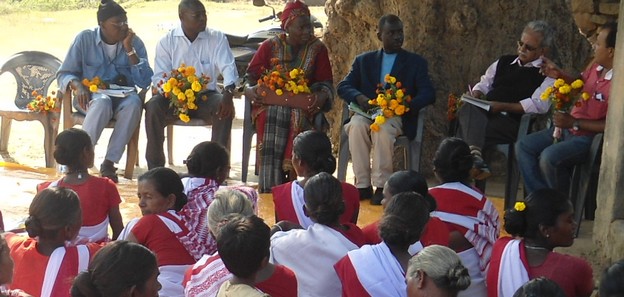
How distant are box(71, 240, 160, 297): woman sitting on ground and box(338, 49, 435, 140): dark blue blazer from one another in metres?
4.39

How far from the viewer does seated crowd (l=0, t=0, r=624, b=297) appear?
13.3 ft

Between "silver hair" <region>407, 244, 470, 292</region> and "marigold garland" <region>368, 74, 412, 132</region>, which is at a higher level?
"marigold garland" <region>368, 74, 412, 132</region>

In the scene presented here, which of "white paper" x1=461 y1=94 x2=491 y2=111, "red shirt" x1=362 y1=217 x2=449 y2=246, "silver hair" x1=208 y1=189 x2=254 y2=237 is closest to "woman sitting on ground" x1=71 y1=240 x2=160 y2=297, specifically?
"silver hair" x1=208 y1=189 x2=254 y2=237

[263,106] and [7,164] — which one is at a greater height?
[263,106]

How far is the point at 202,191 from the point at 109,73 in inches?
148

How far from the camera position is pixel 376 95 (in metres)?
8.12

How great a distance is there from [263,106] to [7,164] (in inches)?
102

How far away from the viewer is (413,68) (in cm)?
806

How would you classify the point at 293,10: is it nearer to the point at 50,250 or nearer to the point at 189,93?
the point at 189,93

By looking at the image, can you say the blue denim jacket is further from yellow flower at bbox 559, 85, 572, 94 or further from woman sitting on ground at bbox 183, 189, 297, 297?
woman sitting on ground at bbox 183, 189, 297, 297

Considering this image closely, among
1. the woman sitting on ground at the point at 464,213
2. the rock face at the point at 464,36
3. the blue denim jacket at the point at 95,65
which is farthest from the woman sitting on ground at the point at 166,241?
the rock face at the point at 464,36

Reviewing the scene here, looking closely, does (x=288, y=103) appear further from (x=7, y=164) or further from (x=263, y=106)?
(x=7, y=164)

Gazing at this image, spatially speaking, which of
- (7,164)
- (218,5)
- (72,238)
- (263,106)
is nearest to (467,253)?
(72,238)

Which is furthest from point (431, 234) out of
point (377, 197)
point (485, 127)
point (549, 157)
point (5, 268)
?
point (377, 197)
